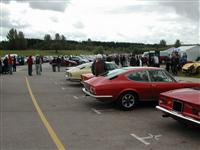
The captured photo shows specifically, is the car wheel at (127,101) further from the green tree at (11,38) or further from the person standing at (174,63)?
the green tree at (11,38)

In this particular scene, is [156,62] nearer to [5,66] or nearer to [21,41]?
[5,66]

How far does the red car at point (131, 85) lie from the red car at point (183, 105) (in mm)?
2411

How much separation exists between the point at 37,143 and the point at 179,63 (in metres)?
22.5

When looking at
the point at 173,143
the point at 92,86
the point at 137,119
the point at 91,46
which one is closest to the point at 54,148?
the point at 173,143

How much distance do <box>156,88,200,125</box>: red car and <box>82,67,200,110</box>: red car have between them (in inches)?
94.9

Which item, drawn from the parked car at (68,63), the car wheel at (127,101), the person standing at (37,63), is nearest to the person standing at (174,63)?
the person standing at (37,63)

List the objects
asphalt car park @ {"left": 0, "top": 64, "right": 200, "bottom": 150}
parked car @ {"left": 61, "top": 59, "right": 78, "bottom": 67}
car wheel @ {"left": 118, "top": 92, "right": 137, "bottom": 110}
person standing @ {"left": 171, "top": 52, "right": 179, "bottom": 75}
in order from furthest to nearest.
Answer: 1. parked car @ {"left": 61, "top": 59, "right": 78, "bottom": 67}
2. person standing @ {"left": 171, "top": 52, "right": 179, "bottom": 75}
3. car wheel @ {"left": 118, "top": 92, "right": 137, "bottom": 110}
4. asphalt car park @ {"left": 0, "top": 64, "right": 200, "bottom": 150}

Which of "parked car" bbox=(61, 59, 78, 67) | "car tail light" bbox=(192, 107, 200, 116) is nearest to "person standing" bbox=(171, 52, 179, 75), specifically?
"car tail light" bbox=(192, 107, 200, 116)

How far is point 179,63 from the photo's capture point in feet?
92.2

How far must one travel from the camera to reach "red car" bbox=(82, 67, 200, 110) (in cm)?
1058

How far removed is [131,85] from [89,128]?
2829 millimetres

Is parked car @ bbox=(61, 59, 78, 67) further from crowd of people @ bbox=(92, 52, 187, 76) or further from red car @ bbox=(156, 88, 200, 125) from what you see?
red car @ bbox=(156, 88, 200, 125)

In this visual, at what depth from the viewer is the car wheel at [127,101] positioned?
1069cm

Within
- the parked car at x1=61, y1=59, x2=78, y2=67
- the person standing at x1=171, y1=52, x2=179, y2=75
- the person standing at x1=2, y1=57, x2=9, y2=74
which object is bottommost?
the parked car at x1=61, y1=59, x2=78, y2=67
